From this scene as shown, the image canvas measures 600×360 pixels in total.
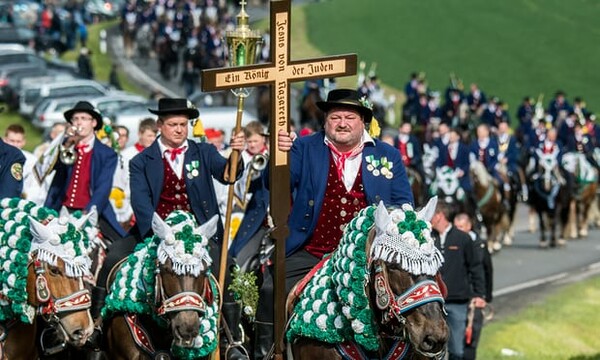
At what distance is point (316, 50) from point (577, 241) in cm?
3312

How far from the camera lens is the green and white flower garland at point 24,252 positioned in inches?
474

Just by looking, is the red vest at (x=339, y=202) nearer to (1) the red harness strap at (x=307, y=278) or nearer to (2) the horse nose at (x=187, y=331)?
(1) the red harness strap at (x=307, y=278)

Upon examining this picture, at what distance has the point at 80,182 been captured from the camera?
15945 millimetres

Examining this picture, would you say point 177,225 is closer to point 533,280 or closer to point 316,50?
point 533,280

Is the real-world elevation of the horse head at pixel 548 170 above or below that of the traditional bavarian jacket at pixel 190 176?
below

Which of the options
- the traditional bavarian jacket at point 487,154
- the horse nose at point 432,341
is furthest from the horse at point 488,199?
the horse nose at point 432,341

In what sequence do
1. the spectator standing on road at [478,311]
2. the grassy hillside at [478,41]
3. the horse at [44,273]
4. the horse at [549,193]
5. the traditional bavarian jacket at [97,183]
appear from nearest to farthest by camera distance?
the horse at [44,273] → the traditional bavarian jacket at [97,183] → the spectator standing on road at [478,311] → the horse at [549,193] → the grassy hillside at [478,41]

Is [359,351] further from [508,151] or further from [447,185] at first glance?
[508,151]

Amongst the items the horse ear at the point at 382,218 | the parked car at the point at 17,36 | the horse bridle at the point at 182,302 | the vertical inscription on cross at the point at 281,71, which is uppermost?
the parked car at the point at 17,36

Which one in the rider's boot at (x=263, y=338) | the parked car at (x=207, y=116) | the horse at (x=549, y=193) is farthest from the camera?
the parked car at (x=207, y=116)

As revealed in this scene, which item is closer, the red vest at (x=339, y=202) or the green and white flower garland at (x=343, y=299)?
the green and white flower garland at (x=343, y=299)

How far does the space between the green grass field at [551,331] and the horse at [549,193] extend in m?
8.53

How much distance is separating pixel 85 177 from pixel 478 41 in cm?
5522

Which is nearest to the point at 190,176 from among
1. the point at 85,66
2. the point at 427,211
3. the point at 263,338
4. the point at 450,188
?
the point at 263,338
